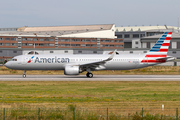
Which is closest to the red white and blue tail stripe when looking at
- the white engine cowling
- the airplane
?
the airplane

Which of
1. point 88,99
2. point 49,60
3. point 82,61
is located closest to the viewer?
point 88,99

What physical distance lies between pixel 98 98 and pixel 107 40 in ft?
424

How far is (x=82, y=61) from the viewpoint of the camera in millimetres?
51594

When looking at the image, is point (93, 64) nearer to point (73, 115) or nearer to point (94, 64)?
point (94, 64)

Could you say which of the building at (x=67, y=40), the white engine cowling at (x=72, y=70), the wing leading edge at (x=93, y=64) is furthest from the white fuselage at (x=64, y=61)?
the building at (x=67, y=40)

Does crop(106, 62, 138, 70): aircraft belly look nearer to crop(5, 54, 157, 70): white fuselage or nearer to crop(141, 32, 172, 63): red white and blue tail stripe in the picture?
crop(5, 54, 157, 70): white fuselage

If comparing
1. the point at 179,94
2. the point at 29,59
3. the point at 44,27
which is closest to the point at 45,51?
the point at 29,59

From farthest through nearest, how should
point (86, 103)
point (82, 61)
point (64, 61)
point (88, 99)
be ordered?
1. point (82, 61)
2. point (64, 61)
3. point (88, 99)
4. point (86, 103)

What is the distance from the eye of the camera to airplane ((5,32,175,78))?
50.0 metres

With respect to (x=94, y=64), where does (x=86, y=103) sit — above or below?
below

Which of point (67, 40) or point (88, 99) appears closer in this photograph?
point (88, 99)

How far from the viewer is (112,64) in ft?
172

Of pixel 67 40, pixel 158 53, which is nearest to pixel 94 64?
pixel 158 53

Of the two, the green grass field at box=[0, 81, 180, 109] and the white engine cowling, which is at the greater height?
the white engine cowling
